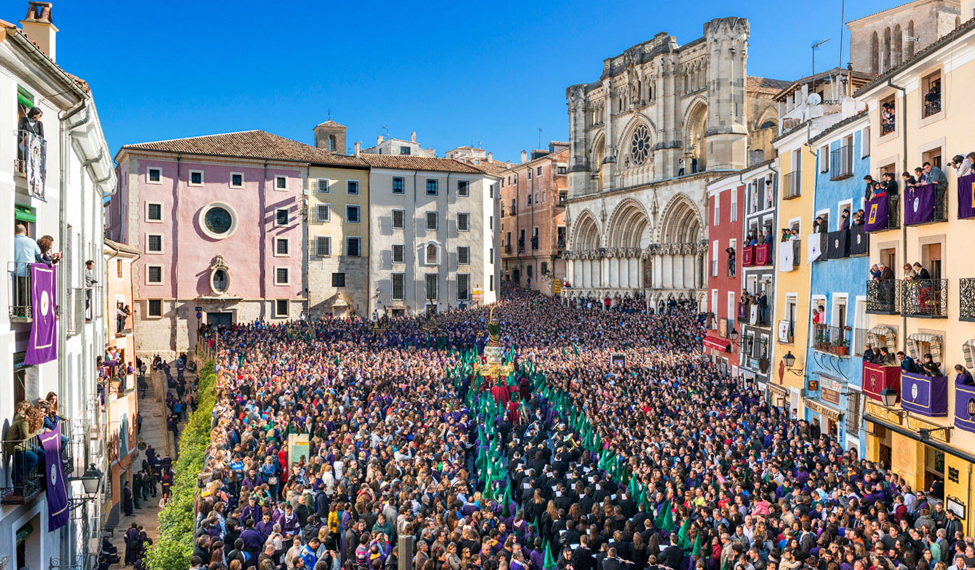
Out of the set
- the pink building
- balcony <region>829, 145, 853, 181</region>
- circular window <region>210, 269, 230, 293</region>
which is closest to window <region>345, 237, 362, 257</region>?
the pink building

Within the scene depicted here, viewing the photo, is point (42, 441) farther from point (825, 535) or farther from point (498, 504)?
point (825, 535)

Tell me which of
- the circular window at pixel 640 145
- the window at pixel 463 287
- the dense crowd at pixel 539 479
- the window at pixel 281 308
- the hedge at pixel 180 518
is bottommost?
→ the hedge at pixel 180 518

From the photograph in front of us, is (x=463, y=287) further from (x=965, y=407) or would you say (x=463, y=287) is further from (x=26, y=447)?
(x=26, y=447)

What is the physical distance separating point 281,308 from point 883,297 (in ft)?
131

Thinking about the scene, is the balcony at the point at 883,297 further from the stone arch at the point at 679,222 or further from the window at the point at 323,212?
the window at the point at 323,212

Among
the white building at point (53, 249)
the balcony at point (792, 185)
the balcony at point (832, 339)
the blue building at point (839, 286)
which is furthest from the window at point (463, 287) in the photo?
the white building at point (53, 249)

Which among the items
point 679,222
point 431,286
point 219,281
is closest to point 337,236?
point 431,286

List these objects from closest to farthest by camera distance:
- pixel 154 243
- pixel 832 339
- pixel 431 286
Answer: pixel 832 339, pixel 154 243, pixel 431 286

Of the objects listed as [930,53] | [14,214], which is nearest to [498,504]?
[14,214]

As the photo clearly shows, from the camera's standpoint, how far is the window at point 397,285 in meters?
54.8

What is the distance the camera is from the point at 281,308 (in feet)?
170

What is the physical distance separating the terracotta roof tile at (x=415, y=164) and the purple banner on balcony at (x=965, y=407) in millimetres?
42671

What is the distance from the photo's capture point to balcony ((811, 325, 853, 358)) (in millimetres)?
22062

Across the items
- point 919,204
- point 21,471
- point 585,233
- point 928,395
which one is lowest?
point 21,471
